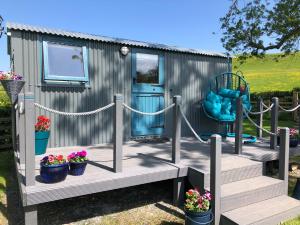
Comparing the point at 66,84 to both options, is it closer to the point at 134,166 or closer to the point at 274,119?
the point at 134,166

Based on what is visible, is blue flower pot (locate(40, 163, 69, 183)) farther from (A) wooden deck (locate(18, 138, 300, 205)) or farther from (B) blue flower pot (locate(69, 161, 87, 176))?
(B) blue flower pot (locate(69, 161, 87, 176))

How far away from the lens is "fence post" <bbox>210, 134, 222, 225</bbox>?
365 centimetres

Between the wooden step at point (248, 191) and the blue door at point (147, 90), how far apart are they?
3.19 metres

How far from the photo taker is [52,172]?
335cm

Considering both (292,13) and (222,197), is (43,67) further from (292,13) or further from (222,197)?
(292,13)

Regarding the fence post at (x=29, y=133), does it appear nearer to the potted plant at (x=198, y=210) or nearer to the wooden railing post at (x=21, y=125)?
the wooden railing post at (x=21, y=125)

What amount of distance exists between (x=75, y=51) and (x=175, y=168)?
342cm

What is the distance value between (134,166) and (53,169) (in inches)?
52.5

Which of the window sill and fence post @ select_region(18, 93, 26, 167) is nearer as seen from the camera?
fence post @ select_region(18, 93, 26, 167)

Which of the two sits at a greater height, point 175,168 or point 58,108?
point 58,108

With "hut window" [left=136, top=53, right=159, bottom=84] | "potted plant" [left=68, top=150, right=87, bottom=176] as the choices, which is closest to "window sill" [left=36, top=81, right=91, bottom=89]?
"hut window" [left=136, top=53, right=159, bottom=84]

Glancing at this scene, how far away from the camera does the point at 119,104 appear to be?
12.1 feet

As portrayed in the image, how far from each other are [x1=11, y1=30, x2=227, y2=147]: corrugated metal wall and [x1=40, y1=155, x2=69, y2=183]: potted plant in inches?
98.8

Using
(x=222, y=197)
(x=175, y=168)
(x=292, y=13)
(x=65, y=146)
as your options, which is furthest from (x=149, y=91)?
(x=292, y=13)
